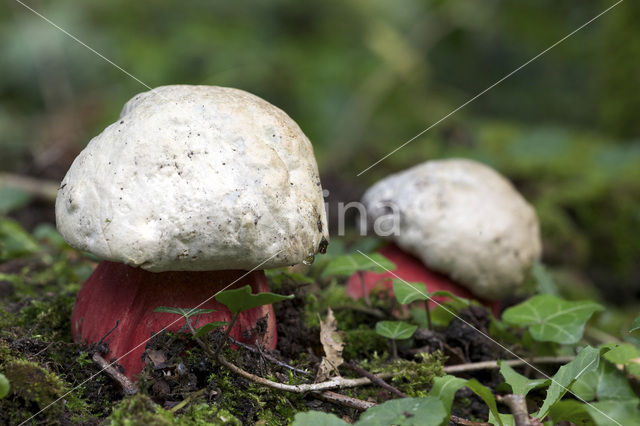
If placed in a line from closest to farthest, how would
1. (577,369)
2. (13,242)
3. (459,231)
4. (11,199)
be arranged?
(577,369)
(459,231)
(13,242)
(11,199)

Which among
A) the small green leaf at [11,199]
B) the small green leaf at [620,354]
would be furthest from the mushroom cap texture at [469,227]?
the small green leaf at [11,199]

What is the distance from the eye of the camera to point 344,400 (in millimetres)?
1439

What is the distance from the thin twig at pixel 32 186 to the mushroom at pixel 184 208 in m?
2.20

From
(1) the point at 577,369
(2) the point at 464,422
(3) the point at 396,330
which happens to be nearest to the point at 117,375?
(3) the point at 396,330

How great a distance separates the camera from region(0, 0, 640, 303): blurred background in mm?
3977

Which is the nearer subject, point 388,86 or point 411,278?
point 411,278

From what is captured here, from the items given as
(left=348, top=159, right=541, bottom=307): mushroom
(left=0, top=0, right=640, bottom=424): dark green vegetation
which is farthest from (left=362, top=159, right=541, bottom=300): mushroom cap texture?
(left=0, top=0, right=640, bottom=424): dark green vegetation

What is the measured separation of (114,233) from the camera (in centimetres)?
128

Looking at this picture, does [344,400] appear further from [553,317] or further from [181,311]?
[553,317]

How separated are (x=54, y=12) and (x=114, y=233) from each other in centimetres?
713

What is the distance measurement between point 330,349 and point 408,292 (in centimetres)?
32

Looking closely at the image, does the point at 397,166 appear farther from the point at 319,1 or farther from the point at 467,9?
the point at 319,1

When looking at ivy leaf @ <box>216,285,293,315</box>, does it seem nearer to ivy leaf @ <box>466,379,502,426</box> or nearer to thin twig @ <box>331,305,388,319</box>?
ivy leaf @ <box>466,379,502,426</box>

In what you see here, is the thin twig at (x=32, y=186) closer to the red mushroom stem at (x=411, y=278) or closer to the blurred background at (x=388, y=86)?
the blurred background at (x=388, y=86)
